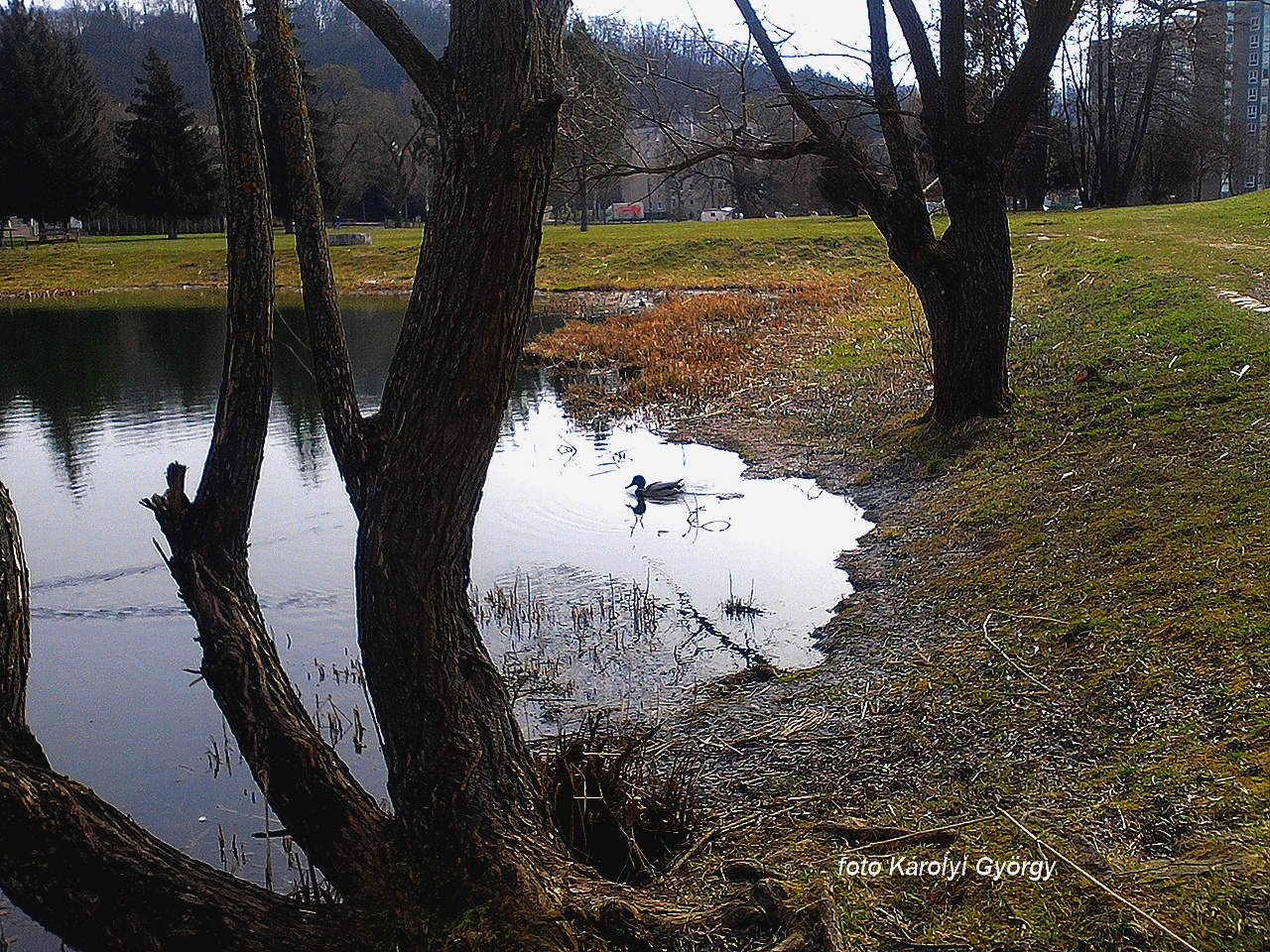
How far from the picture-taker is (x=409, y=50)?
3.45 metres

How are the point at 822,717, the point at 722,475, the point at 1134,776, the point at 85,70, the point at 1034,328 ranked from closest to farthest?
the point at 1134,776, the point at 822,717, the point at 722,475, the point at 1034,328, the point at 85,70

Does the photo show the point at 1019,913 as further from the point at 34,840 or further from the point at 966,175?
the point at 966,175

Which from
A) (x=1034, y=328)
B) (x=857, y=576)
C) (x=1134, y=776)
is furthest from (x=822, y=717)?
(x=1034, y=328)

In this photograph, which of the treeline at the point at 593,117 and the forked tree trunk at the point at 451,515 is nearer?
the forked tree trunk at the point at 451,515

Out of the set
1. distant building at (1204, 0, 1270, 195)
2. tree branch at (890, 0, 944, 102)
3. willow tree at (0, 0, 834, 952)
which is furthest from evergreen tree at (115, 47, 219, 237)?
willow tree at (0, 0, 834, 952)

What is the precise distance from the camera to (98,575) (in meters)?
9.08

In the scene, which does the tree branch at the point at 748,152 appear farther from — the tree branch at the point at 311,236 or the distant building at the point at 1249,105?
the distant building at the point at 1249,105

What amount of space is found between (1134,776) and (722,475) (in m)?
7.86

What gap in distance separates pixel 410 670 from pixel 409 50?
6.04ft

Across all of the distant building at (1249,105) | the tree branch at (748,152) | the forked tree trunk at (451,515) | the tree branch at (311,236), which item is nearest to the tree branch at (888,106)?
the tree branch at (748,152)

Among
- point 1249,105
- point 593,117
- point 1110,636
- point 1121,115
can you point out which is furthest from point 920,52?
point 1249,105

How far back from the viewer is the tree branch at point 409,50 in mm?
3346

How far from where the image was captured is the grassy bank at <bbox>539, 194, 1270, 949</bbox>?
346 centimetres

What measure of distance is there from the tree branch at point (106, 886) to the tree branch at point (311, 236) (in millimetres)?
1205
